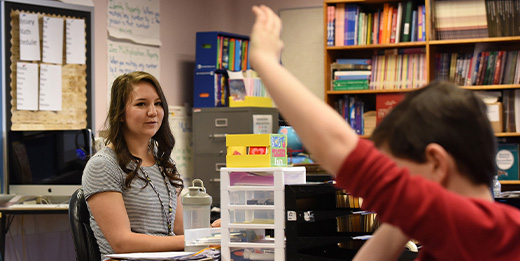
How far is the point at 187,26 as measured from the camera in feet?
18.6

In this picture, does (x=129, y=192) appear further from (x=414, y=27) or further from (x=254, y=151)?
(x=414, y=27)

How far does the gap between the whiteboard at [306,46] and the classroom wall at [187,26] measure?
105mm

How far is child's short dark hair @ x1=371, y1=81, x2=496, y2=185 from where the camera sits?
67 centimetres

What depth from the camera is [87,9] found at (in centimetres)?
460

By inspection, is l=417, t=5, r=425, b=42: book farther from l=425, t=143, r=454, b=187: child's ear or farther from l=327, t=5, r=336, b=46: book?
l=425, t=143, r=454, b=187: child's ear

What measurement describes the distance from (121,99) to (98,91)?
8.41 feet

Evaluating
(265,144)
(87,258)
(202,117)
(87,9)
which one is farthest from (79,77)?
(265,144)

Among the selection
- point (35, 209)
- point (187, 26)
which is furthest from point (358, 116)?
point (35, 209)

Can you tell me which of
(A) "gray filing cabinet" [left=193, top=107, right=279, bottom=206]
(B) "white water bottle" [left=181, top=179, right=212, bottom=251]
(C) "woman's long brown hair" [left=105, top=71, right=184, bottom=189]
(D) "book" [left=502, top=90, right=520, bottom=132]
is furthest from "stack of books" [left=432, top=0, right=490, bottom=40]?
(B) "white water bottle" [left=181, top=179, right=212, bottom=251]

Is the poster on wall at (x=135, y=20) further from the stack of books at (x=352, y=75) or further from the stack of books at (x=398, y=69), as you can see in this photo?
the stack of books at (x=398, y=69)

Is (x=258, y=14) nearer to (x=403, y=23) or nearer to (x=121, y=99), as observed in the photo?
(x=121, y=99)

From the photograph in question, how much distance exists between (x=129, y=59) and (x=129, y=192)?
3034 mm

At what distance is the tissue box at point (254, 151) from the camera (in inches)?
66.6

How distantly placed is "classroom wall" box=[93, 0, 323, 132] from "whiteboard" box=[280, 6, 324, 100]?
11cm
